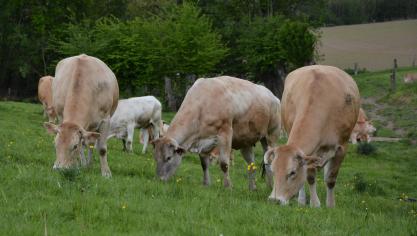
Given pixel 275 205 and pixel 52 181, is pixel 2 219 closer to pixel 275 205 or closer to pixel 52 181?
pixel 52 181

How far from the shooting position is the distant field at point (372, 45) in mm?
77125

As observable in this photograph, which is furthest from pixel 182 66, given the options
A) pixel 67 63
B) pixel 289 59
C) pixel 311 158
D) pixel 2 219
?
pixel 2 219

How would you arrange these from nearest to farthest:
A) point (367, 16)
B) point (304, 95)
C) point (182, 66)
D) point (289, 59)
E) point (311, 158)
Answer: point (311, 158), point (304, 95), point (182, 66), point (289, 59), point (367, 16)

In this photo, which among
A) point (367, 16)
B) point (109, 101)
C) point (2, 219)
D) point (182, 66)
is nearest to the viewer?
point (2, 219)

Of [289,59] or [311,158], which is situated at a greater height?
[311,158]

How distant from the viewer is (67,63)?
1345cm

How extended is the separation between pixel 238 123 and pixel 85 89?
303 cm

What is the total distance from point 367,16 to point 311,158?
91925mm

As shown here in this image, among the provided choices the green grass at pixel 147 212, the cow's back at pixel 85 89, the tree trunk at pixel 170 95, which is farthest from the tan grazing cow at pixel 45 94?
the green grass at pixel 147 212

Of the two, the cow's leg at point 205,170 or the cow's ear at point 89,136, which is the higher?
the cow's ear at point 89,136

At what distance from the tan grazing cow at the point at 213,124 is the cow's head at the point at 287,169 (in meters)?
2.40

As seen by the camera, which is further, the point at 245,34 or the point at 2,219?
the point at 245,34

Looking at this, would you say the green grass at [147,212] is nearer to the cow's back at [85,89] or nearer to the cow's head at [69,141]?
the cow's head at [69,141]

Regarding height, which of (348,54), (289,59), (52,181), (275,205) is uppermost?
(52,181)
